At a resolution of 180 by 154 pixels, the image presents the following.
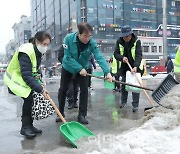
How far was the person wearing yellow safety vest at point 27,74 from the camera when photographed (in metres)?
3.78

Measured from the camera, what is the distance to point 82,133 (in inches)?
144

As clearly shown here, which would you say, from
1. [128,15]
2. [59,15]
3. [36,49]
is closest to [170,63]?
[36,49]

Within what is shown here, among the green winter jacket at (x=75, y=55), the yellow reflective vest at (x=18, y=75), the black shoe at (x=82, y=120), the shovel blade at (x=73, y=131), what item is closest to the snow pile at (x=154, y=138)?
the shovel blade at (x=73, y=131)

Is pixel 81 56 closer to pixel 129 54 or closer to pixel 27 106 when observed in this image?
pixel 27 106

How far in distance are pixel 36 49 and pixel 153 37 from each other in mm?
58518

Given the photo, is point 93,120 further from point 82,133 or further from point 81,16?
point 81,16

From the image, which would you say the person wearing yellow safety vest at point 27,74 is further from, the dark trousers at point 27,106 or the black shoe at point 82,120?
the black shoe at point 82,120

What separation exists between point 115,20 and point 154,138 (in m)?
54.0

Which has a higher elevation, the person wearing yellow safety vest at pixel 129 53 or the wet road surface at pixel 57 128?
the person wearing yellow safety vest at pixel 129 53

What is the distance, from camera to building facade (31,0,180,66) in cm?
5391

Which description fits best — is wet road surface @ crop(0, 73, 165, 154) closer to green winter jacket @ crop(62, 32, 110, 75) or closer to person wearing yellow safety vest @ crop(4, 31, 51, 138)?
person wearing yellow safety vest @ crop(4, 31, 51, 138)

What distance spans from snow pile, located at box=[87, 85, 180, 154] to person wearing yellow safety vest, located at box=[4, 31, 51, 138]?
1117 mm

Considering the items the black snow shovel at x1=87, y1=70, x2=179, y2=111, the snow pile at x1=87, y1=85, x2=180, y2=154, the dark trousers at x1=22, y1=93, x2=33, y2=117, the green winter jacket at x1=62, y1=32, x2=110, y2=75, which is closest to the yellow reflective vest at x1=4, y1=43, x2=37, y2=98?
the dark trousers at x1=22, y1=93, x2=33, y2=117

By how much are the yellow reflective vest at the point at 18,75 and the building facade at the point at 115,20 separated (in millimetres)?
47727
